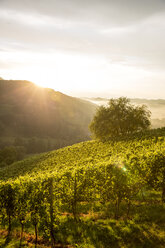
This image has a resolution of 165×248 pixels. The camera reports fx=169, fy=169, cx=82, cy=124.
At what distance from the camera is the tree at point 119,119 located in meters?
52.8

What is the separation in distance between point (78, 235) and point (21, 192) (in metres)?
5.30

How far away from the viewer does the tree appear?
173 feet

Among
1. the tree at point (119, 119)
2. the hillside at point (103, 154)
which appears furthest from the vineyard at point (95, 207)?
the tree at point (119, 119)

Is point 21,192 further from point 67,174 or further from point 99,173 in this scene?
point 99,173

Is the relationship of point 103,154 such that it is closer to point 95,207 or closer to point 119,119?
point 95,207

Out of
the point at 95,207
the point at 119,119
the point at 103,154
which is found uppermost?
the point at 119,119

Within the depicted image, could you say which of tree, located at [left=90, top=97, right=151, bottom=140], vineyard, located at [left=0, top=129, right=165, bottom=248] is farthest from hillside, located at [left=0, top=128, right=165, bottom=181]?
tree, located at [left=90, top=97, right=151, bottom=140]

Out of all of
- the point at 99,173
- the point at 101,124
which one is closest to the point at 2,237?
the point at 99,173

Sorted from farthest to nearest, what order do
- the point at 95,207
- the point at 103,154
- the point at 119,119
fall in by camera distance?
the point at 119,119 → the point at 103,154 → the point at 95,207

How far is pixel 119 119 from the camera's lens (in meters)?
53.2

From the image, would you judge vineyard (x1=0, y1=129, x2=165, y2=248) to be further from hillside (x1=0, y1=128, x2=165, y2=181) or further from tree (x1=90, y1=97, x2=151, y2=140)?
tree (x1=90, y1=97, x2=151, y2=140)

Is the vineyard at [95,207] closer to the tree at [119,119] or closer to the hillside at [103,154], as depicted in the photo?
the hillside at [103,154]

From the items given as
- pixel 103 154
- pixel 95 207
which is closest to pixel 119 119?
pixel 103 154

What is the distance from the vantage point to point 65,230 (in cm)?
1330
